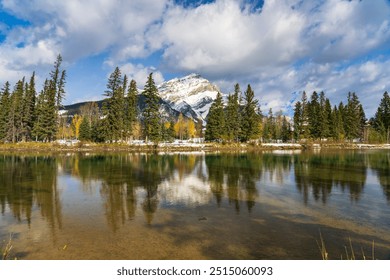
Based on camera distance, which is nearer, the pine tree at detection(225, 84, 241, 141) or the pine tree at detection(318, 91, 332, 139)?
the pine tree at detection(225, 84, 241, 141)

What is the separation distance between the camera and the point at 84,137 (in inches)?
3433

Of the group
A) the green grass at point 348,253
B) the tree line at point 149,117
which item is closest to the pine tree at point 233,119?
the tree line at point 149,117

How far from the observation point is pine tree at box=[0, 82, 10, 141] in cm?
7000

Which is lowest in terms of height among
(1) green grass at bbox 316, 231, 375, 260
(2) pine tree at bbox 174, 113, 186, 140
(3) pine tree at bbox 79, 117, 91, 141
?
(1) green grass at bbox 316, 231, 375, 260

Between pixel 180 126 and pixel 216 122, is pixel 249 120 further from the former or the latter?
pixel 180 126

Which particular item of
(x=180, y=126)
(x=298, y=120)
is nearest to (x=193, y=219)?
(x=298, y=120)

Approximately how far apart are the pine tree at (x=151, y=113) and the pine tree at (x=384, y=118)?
275ft

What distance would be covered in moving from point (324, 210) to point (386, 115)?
11151 cm

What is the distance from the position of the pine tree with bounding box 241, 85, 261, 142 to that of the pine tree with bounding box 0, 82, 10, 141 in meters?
63.9

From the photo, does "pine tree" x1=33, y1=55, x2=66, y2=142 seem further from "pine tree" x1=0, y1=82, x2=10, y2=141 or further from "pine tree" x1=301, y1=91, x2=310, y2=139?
"pine tree" x1=301, y1=91, x2=310, y2=139

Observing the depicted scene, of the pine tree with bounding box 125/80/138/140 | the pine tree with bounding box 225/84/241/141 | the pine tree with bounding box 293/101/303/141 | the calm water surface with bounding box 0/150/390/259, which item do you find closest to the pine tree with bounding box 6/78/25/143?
the pine tree with bounding box 125/80/138/140

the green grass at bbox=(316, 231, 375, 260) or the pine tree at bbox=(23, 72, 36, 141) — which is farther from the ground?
the pine tree at bbox=(23, 72, 36, 141)

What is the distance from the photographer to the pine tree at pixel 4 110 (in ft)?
230

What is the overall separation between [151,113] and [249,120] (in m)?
30.2
